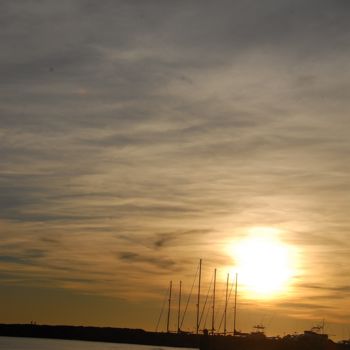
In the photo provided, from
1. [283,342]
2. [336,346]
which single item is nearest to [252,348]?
[283,342]

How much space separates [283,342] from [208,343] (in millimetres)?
18504

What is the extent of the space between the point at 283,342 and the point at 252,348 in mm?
8843

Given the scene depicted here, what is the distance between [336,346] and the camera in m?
197

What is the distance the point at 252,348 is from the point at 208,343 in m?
11.7

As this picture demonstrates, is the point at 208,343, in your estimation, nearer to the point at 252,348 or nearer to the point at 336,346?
the point at 252,348

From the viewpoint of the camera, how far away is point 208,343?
19650 centimetres

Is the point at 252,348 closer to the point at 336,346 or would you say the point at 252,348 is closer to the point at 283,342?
the point at 283,342

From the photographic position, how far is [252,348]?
19938cm

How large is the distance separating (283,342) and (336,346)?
13.8 m

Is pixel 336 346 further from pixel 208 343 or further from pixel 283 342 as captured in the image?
pixel 208 343

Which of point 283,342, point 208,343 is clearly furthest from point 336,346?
point 208,343

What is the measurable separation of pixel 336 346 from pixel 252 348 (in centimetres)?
2087

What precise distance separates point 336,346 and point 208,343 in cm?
3197
